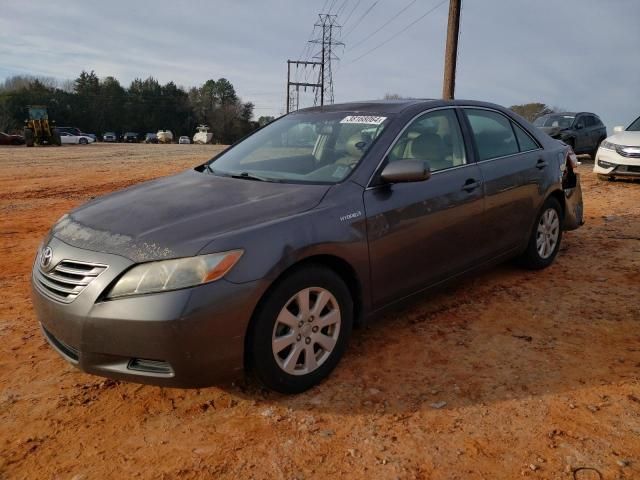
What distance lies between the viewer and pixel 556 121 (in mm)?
Answer: 15234

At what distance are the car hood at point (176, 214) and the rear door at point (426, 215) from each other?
48 cm

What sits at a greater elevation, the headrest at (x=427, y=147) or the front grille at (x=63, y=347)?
the headrest at (x=427, y=147)

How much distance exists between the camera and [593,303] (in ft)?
13.3

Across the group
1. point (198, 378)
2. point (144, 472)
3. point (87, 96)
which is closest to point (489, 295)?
point (198, 378)

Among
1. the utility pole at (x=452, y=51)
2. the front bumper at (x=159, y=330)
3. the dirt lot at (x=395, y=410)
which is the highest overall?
the utility pole at (x=452, y=51)

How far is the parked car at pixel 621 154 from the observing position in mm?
10055

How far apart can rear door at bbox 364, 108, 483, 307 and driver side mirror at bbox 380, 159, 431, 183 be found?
112mm

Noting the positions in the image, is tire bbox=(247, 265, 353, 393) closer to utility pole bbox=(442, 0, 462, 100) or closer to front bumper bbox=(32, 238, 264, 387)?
front bumper bbox=(32, 238, 264, 387)

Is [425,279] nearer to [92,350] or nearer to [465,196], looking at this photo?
[465,196]

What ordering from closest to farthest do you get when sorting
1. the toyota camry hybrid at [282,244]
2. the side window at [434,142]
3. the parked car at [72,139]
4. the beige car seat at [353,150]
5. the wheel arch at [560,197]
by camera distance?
1. the toyota camry hybrid at [282,244]
2. the beige car seat at [353,150]
3. the side window at [434,142]
4. the wheel arch at [560,197]
5. the parked car at [72,139]

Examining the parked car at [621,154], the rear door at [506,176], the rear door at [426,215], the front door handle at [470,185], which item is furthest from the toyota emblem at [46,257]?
the parked car at [621,154]

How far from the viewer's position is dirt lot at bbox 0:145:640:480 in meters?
2.23

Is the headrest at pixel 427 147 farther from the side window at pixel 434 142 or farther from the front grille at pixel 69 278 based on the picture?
the front grille at pixel 69 278

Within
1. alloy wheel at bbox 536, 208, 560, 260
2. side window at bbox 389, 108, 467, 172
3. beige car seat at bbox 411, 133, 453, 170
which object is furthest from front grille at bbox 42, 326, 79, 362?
alloy wheel at bbox 536, 208, 560, 260
